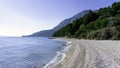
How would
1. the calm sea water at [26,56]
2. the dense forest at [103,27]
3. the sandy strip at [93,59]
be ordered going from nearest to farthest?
the sandy strip at [93,59]
the calm sea water at [26,56]
the dense forest at [103,27]

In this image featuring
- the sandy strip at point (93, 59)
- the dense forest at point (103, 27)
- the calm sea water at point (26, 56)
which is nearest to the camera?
the sandy strip at point (93, 59)

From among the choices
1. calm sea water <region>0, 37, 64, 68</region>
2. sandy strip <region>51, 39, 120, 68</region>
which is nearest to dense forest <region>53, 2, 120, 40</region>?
calm sea water <region>0, 37, 64, 68</region>

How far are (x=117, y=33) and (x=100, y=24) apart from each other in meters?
26.0

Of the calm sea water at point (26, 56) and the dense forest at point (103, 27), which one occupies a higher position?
the dense forest at point (103, 27)

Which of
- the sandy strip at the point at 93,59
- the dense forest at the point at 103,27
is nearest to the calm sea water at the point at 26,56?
the sandy strip at the point at 93,59

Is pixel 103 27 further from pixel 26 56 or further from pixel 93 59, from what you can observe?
pixel 93 59

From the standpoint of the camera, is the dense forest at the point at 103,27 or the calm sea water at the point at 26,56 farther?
the dense forest at the point at 103,27

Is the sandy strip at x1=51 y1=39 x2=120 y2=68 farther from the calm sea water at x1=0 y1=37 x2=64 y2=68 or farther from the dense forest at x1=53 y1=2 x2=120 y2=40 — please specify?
the dense forest at x1=53 y1=2 x2=120 y2=40

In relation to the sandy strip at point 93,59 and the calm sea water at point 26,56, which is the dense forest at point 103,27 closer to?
the calm sea water at point 26,56

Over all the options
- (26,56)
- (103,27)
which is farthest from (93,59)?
(103,27)

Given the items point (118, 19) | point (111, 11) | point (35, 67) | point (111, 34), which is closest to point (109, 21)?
point (118, 19)

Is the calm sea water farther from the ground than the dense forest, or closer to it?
closer to it

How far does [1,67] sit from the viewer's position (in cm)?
1952

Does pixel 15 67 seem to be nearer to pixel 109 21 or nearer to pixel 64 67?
pixel 64 67
